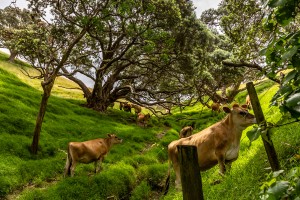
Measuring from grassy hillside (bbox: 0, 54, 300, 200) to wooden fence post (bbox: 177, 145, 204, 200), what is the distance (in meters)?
2.84

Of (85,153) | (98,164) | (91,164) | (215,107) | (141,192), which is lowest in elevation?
(141,192)

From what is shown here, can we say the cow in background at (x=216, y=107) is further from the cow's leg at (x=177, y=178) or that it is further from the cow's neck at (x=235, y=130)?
the cow's neck at (x=235, y=130)

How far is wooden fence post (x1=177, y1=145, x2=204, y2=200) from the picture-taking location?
15.2 feet

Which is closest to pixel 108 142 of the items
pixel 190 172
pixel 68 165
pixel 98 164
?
pixel 98 164

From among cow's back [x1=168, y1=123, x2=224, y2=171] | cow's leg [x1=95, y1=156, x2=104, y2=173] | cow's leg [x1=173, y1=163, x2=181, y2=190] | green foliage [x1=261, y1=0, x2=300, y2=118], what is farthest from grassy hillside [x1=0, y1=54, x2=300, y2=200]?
green foliage [x1=261, y1=0, x2=300, y2=118]

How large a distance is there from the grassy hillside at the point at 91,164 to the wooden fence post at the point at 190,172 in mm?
2842

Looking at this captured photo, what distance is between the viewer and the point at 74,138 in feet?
78.9

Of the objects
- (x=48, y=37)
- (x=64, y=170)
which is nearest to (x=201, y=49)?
(x=48, y=37)

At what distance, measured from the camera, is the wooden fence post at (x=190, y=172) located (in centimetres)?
463

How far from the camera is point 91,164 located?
19.5 m

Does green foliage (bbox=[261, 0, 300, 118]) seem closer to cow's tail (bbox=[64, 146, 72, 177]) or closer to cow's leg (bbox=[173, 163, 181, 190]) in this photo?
cow's leg (bbox=[173, 163, 181, 190])

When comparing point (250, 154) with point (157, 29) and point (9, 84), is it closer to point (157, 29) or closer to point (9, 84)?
point (157, 29)

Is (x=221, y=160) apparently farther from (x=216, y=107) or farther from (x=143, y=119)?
(x=216, y=107)

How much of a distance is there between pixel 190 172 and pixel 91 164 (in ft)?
51.2
